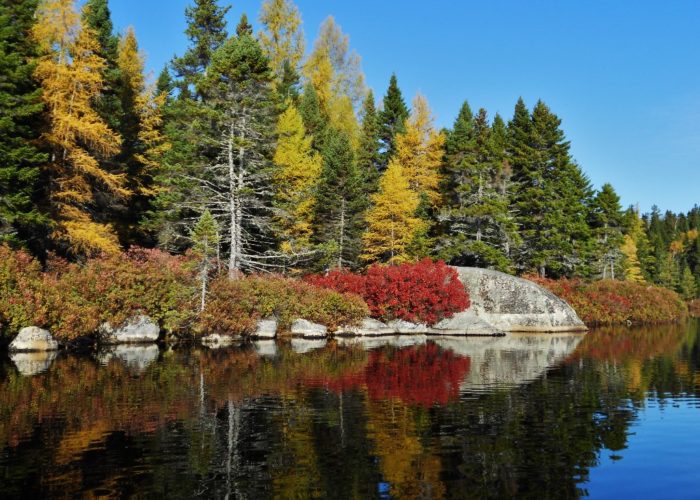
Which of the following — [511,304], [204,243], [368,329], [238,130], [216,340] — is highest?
[238,130]

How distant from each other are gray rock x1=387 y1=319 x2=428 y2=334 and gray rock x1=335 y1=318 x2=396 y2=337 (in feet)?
0.94

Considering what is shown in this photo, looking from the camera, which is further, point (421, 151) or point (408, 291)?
point (421, 151)

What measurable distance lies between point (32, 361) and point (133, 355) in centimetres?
389

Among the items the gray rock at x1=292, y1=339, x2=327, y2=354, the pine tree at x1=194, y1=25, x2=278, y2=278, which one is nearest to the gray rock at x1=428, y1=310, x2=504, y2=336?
the gray rock at x1=292, y1=339, x2=327, y2=354

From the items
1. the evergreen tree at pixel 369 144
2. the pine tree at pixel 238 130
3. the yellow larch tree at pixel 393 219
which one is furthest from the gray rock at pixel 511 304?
the pine tree at pixel 238 130

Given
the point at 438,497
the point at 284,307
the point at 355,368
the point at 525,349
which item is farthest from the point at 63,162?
the point at 438,497

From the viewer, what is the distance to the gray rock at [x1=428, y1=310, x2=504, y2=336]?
124 ft

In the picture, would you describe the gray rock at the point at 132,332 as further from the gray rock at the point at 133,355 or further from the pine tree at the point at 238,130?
the pine tree at the point at 238,130

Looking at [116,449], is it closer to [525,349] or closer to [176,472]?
[176,472]

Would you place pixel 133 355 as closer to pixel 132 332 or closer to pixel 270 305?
pixel 132 332

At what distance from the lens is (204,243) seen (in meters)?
29.8

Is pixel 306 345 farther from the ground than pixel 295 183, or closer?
closer

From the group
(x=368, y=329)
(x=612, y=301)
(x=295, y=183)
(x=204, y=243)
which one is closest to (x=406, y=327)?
(x=368, y=329)

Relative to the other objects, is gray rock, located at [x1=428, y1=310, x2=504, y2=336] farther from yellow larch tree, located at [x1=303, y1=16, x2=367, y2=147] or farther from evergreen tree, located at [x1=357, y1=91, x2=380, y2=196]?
yellow larch tree, located at [x1=303, y1=16, x2=367, y2=147]
